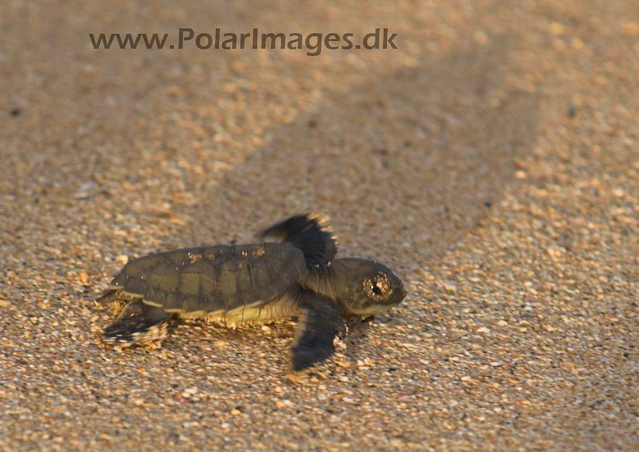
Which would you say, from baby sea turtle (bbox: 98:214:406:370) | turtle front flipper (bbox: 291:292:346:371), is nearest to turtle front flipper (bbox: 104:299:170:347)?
baby sea turtle (bbox: 98:214:406:370)

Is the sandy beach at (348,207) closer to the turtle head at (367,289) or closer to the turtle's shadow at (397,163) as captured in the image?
the turtle's shadow at (397,163)

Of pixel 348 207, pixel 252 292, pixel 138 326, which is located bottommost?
pixel 138 326

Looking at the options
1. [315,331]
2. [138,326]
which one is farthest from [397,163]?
[138,326]

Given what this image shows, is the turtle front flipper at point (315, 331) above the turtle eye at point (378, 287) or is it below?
below

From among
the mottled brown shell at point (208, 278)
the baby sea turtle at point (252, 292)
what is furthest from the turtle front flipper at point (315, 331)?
the mottled brown shell at point (208, 278)

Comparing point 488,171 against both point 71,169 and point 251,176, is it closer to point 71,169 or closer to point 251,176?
point 251,176

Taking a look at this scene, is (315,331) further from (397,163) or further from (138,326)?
(397,163)

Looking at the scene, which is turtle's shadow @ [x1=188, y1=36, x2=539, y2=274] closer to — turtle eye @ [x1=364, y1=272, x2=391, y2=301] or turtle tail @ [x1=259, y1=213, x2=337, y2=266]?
turtle tail @ [x1=259, y1=213, x2=337, y2=266]
